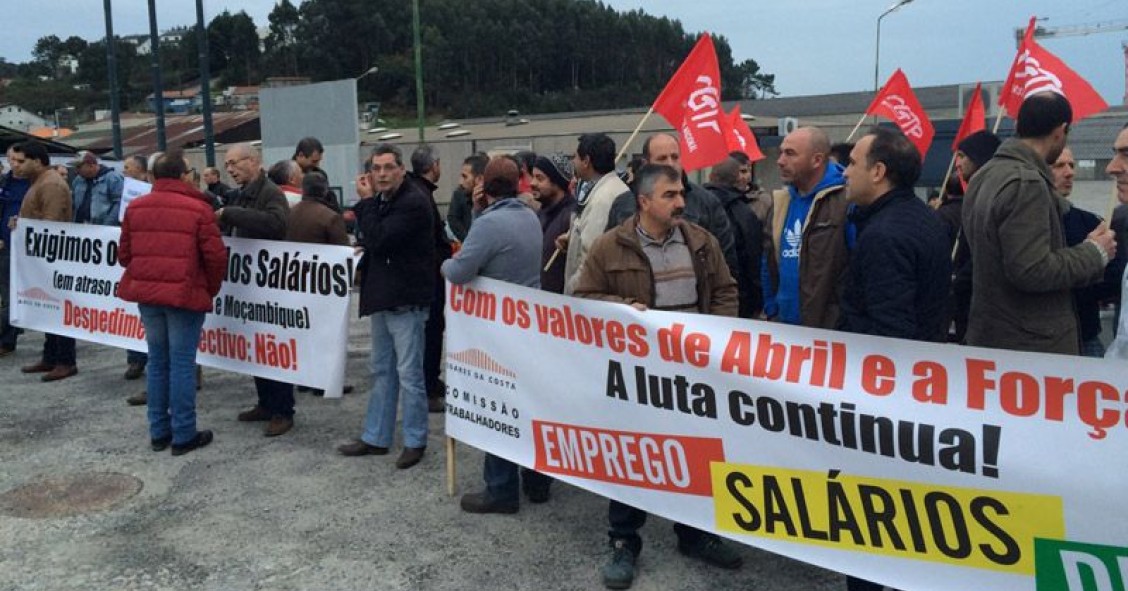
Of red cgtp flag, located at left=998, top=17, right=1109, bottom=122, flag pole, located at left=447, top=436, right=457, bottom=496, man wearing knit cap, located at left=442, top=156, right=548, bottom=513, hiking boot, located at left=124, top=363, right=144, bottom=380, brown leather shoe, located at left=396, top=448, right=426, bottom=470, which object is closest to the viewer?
man wearing knit cap, located at left=442, top=156, right=548, bottom=513

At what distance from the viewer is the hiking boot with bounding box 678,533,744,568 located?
430cm

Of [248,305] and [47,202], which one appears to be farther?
[47,202]

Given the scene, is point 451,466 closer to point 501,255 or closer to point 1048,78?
point 501,255

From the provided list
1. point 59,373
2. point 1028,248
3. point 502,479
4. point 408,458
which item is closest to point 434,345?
point 408,458

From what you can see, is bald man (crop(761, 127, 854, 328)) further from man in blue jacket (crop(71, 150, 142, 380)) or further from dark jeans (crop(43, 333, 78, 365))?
dark jeans (crop(43, 333, 78, 365))

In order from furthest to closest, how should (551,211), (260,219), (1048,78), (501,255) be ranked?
(260,219) → (1048,78) → (551,211) → (501,255)

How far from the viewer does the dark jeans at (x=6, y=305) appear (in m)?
8.79

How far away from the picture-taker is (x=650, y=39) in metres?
129

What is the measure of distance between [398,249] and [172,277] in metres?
1.52

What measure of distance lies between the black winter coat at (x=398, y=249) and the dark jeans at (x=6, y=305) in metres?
5.10

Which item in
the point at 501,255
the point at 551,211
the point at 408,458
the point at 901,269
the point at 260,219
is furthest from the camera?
the point at 260,219

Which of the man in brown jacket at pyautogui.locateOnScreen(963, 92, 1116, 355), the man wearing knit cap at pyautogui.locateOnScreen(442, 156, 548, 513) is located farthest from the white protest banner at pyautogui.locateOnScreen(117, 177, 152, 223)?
the man in brown jacket at pyautogui.locateOnScreen(963, 92, 1116, 355)

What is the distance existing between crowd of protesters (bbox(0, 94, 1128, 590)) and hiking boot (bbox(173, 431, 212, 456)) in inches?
0.6

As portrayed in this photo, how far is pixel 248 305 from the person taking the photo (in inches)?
269
